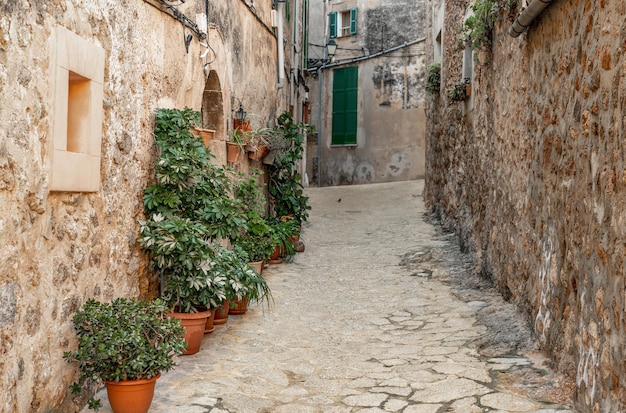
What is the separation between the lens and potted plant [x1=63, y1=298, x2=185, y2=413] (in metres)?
3.83

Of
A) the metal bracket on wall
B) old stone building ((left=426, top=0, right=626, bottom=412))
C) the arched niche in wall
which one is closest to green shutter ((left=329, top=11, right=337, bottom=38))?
old stone building ((left=426, top=0, right=626, bottom=412))

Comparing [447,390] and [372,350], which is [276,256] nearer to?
[372,350]

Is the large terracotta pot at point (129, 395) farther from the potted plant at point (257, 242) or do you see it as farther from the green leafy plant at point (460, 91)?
the green leafy plant at point (460, 91)

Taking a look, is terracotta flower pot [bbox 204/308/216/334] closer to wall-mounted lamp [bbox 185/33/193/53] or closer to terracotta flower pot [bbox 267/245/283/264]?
wall-mounted lamp [bbox 185/33/193/53]

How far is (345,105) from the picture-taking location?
2131cm

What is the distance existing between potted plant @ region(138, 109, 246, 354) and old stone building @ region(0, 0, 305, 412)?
12cm

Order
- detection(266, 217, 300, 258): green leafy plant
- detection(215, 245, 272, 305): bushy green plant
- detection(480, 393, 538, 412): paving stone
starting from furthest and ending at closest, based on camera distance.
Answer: detection(266, 217, 300, 258): green leafy plant
detection(215, 245, 272, 305): bushy green plant
detection(480, 393, 538, 412): paving stone

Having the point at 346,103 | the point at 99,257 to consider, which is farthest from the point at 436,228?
the point at 346,103

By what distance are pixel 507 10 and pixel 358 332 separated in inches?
126

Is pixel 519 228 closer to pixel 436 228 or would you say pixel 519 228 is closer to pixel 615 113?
pixel 615 113

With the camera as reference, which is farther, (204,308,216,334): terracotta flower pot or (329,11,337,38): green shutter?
(329,11,337,38): green shutter

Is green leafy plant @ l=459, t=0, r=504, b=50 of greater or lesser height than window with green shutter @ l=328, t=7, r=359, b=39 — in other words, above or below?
below

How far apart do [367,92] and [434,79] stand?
872cm

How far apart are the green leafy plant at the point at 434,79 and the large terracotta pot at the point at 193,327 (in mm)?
8104
